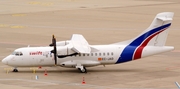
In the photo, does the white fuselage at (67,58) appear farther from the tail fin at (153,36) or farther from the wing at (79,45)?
the tail fin at (153,36)

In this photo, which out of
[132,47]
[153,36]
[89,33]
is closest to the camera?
[132,47]

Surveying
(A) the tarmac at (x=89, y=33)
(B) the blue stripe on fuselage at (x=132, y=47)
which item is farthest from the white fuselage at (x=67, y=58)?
(A) the tarmac at (x=89, y=33)

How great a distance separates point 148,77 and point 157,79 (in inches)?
46.2

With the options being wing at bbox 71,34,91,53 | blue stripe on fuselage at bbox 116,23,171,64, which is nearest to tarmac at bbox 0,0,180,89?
blue stripe on fuselage at bbox 116,23,171,64

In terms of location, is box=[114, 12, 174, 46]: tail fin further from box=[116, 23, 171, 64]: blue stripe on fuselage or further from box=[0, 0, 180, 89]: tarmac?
box=[0, 0, 180, 89]: tarmac

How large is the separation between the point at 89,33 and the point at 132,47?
93.0ft

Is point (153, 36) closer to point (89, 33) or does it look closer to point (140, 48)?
point (140, 48)

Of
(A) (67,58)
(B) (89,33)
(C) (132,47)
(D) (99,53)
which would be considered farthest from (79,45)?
(B) (89,33)

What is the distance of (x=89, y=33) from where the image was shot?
7988 centimetres

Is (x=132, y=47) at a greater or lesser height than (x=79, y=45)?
lesser

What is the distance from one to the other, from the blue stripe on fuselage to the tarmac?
133cm

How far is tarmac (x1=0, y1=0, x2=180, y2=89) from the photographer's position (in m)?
47.6

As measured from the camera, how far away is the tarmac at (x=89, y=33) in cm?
4760

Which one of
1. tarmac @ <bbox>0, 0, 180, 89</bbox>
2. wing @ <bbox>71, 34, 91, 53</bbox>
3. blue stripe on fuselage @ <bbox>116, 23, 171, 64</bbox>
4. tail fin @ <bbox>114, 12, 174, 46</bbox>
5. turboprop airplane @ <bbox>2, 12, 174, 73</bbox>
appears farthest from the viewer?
tail fin @ <bbox>114, 12, 174, 46</bbox>
